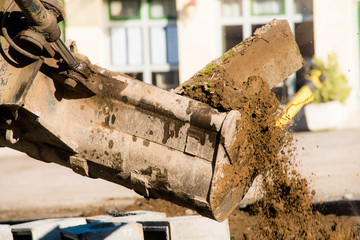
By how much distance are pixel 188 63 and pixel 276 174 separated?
25.5ft

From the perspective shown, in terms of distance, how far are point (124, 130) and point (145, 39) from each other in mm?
8762

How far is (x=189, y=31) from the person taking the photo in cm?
1105

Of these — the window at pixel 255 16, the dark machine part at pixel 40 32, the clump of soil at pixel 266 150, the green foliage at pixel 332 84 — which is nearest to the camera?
the dark machine part at pixel 40 32

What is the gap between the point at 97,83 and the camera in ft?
10.5

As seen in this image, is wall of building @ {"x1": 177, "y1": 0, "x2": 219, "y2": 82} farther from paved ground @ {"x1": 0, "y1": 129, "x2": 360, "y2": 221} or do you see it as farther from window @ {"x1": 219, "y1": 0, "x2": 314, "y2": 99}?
paved ground @ {"x1": 0, "y1": 129, "x2": 360, "y2": 221}

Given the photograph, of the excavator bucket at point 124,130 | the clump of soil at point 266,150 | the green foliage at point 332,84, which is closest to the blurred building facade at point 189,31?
the green foliage at point 332,84

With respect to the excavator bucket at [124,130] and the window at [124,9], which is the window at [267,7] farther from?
the excavator bucket at [124,130]

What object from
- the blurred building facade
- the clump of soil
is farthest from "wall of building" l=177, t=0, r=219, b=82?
the clump of soil

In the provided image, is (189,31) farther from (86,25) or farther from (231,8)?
(86,25)

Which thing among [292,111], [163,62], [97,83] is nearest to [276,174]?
[292,111]

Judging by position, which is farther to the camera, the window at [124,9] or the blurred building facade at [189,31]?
the window at [124,9]

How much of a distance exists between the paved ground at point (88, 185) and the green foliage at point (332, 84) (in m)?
1.14

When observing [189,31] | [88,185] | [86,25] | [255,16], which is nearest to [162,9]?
[189,31]

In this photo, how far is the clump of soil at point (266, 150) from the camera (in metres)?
3.14
